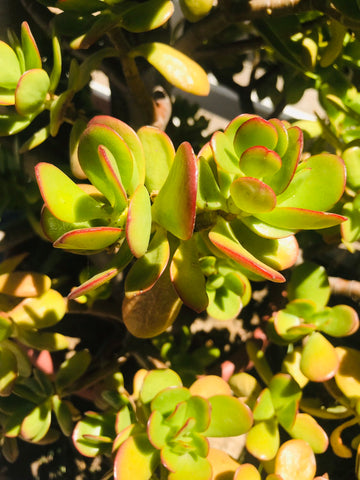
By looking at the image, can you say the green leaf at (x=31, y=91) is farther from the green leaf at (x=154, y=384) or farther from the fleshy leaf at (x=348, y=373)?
the fleshy leaf at (x=348, y=373)

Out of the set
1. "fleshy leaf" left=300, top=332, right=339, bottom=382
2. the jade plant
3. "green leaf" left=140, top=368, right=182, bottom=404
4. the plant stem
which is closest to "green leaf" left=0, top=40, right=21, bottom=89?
the jade plant

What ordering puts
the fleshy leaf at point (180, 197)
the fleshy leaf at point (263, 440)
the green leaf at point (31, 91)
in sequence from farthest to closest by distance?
the fleshy leaf at point (263, 440), the green leaf at point (31, 91), the fleshy leaf at point (180, 197)

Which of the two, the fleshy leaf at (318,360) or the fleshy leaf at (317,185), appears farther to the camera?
the fleshy leaf at (318,360)

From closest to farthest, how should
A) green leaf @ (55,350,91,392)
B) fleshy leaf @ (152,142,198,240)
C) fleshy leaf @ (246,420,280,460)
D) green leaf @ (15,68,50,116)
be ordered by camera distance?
fleshy leaf @ (152,142,198,240) → green leaf @ (15,68,50,116) → fleshy leaf @ (246,420,280,460) → green leaf @ (55,350,91,392)

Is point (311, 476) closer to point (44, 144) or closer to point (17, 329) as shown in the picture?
point (17, 329)

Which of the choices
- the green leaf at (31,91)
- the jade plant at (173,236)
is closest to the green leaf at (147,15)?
the jade plant at (173,236)

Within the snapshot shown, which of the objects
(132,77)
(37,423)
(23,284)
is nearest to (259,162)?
(132,77)

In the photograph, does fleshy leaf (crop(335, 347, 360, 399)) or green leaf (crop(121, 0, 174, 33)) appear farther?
fleshy leaf (crop(335, 347, 360, 399))

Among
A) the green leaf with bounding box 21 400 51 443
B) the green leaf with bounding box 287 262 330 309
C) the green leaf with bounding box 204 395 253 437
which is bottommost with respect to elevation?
the green leaf with bounding box 21 400 51 443

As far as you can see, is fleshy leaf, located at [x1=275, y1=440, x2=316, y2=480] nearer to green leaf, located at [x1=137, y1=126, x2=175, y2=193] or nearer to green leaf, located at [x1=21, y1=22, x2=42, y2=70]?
green leaf, located at [x1=137, y1=126, x2=175, y2=193]
